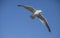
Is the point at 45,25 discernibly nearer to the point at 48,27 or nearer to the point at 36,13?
the point at 48,27

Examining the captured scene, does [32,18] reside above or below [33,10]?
below

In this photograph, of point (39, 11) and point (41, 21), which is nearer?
point (39, 11)

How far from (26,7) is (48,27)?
0.34m

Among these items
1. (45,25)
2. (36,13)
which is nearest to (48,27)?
(45,25)

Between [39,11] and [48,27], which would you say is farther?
[48,27]

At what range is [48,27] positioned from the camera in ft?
6.56

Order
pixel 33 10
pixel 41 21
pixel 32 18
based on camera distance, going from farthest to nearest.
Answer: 1. pixel 41 21
2. pixel 33 10
3. pixel 32 18

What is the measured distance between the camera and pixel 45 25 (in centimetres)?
204

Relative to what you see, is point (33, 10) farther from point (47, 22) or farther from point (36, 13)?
point (47, 22)

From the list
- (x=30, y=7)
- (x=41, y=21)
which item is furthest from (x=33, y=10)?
(x=41, y=21)

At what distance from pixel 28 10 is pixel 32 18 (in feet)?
0.55

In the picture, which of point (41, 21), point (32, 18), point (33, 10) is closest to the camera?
point (32, 18)

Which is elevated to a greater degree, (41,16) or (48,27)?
(41,16)

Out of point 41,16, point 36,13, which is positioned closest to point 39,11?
point 36,13
